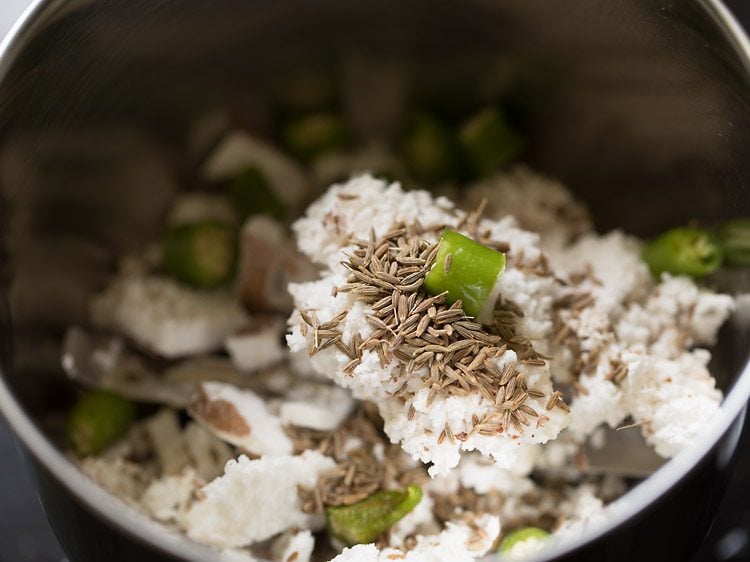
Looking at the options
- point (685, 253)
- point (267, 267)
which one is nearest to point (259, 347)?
point (267, 267)

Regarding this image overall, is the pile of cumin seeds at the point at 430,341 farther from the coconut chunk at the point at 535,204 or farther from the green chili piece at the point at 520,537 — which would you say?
the coconut chunk at the point at 535,204

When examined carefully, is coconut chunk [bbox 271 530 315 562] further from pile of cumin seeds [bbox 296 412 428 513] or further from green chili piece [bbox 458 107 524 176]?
green chili piece [bbox 458 107 524 176]

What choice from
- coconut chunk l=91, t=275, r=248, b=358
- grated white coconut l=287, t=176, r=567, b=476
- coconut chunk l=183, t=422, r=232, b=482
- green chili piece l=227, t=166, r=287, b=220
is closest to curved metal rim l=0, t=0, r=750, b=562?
grated white coconut l=287, t=176, r=567, b=476

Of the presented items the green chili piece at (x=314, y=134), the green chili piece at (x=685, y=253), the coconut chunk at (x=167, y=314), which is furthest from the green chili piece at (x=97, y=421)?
the green chili piece at (x=685, y=253)

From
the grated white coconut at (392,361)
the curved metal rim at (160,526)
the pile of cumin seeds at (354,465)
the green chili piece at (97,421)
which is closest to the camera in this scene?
the curved metal rim at (160,526)

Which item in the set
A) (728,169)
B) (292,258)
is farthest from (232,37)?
(728,169)

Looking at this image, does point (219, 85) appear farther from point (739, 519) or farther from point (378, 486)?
point (739, 519)
